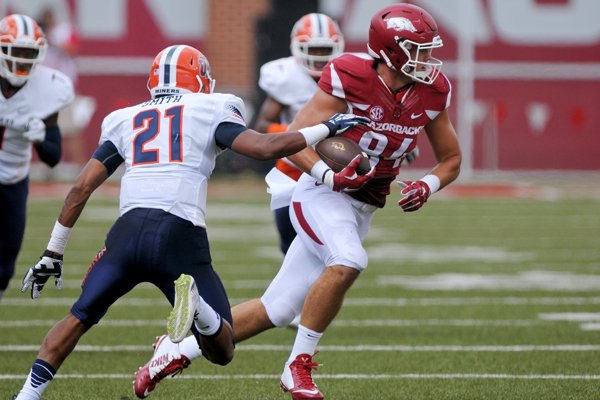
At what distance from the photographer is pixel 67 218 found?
4.68m

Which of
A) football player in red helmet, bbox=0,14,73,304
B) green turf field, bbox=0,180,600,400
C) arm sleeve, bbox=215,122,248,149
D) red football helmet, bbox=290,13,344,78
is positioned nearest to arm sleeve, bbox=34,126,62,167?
football player in red helmet, bbox=0,14,73,304

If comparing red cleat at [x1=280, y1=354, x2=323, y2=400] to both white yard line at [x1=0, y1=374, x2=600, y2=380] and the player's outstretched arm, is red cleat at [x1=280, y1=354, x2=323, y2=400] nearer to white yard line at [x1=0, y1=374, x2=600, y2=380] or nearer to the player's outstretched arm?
white yard line at [x1=0, y1=374, x2=600, y2=380]

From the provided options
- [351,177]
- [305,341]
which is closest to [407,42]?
[351,177]

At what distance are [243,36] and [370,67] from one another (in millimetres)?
14095

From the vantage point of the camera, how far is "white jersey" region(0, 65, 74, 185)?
646 centimetres

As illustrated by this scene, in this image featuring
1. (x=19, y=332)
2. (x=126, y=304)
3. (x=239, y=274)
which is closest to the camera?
(x=19, y=332)

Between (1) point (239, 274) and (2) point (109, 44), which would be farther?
(2) point (109, 44)

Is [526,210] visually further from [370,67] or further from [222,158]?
[370,67]

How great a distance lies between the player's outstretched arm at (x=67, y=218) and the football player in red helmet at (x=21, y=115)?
66.3 inches

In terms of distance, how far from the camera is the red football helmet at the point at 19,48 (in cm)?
634

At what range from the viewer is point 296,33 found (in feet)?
24.5

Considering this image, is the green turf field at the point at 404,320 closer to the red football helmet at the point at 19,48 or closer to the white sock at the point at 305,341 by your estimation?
the white sock at the point at 305,341

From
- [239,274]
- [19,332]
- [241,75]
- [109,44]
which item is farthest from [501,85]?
[19,332]

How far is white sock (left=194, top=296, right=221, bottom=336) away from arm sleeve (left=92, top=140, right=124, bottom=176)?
61 cm
